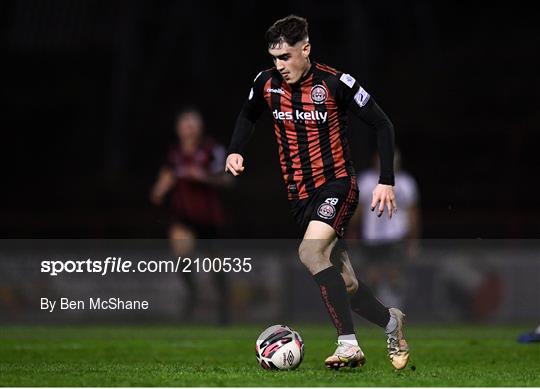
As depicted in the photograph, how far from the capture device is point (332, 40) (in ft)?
81.7

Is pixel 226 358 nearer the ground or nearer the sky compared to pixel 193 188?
nearer the ground

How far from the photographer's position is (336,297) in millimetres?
6398

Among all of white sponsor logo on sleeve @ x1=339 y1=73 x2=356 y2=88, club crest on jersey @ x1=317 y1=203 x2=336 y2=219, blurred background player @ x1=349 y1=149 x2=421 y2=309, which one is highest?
white sponsor logo on sleeve @ x1=339 y1=73 x2=356 y2=88

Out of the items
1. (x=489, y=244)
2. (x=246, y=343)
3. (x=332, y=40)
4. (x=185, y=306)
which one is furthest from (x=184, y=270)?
(x=332, y=40)

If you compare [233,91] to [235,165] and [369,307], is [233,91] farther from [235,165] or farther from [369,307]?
[235,165]

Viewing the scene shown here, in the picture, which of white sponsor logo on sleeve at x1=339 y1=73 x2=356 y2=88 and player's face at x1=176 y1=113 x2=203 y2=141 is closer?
white sponsor logo on sleeve at x1=339 y1=73 x2=356 y2=88

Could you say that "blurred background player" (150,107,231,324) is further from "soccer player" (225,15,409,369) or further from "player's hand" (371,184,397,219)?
"player's hand" (371,184,397,219)

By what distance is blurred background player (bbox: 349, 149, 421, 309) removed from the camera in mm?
12680

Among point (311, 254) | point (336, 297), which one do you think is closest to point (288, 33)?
point (311, 254)

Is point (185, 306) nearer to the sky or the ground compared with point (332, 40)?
nearer to the ground

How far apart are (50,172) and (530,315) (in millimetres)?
12496

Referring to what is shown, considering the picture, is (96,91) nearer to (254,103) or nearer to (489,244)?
(489,244)

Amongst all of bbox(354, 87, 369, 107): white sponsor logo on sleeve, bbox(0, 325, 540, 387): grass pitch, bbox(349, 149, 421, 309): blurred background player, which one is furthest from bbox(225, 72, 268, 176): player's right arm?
bbox(349, 149, 421, 309): blurred background player

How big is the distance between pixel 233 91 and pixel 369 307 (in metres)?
17.6
